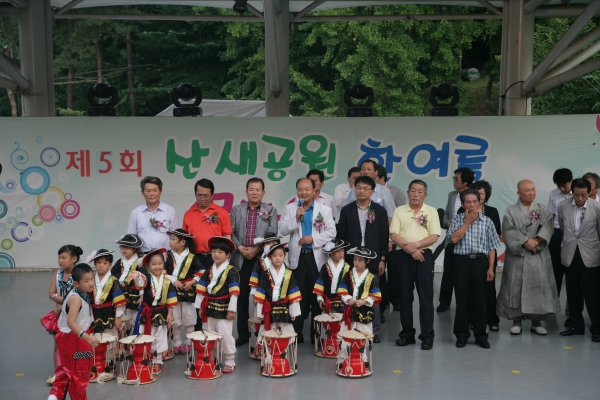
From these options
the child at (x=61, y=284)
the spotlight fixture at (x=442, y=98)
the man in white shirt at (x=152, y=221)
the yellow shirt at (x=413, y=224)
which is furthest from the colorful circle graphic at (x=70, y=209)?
the yellow shirt at (x=413, y=224)

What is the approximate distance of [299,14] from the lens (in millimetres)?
10945

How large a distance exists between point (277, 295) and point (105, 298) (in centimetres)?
124

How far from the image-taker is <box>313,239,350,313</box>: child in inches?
221

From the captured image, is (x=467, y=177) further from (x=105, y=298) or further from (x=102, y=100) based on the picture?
(x=102, y=100)

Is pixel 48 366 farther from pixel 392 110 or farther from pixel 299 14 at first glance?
pixel 392 110

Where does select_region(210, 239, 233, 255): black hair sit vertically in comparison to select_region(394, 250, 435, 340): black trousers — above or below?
above

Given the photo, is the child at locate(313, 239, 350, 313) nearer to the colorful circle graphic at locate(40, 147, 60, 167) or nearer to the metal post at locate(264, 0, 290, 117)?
the colorful circle graphic at locate(40, 147, 60, 167)

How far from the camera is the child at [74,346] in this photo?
4.43 meters

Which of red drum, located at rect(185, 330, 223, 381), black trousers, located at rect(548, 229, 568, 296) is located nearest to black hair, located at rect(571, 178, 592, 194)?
black trousers, located at rect(548, 229, 568, 296)

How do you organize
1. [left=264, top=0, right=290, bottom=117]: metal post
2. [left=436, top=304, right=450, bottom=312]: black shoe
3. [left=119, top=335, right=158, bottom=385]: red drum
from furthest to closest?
[left=264, top=0, right=290, bottom=117]: metal post < [left=436, top=304, right=450, bottom=312]: black shoe < [left=119, top=335, right=158, bottom=385]: red drum

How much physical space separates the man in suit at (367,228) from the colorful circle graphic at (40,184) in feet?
15.0

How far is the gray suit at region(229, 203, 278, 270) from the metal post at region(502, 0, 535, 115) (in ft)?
18.9

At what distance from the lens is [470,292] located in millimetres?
6020

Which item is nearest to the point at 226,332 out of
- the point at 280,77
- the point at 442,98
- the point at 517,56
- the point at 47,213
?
the point at 47,213
